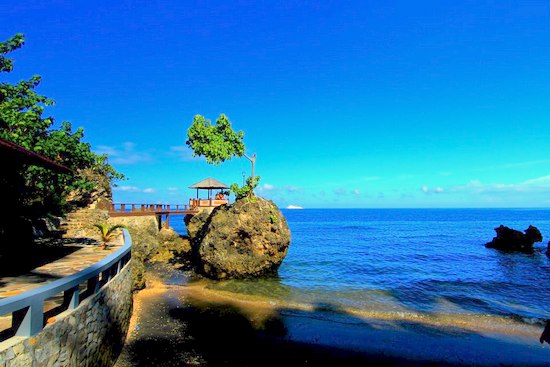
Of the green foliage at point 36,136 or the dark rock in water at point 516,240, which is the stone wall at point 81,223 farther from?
the dark rock in water at point 516,240

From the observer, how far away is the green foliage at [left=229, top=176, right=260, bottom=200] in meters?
21.8

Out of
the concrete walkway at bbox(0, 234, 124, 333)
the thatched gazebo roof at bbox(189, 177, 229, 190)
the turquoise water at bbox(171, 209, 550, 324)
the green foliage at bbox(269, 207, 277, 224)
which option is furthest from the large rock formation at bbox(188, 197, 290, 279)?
the thatched gazebo roof at bbox(189, 177, 229, 190)

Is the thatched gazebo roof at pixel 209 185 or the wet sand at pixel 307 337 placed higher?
the thatched gazebo roof at pixel 209 185

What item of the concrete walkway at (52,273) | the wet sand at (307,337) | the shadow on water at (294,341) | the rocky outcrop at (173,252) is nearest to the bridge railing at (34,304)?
the concrete walkway at (52,273)

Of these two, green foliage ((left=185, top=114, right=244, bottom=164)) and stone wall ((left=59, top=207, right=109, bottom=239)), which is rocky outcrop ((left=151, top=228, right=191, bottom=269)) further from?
green foliage ((left=185, top=114, right=244, bottom=164))

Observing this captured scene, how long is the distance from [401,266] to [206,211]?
19523 mm

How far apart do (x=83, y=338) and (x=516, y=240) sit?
52.6 meters

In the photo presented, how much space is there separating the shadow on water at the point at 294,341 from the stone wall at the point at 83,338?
139cm

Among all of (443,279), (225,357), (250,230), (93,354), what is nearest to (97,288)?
(93,354)

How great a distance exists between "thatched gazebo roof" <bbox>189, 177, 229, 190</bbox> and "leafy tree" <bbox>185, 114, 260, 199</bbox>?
54.1ft

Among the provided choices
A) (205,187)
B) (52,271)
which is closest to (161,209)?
(205,187)

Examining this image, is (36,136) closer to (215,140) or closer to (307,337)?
(215,140)

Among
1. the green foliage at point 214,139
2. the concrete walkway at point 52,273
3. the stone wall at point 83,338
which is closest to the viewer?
the stone wall at point 83,338

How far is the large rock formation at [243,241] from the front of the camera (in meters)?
20.3
